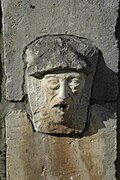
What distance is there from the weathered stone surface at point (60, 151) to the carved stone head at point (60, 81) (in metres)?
0.05

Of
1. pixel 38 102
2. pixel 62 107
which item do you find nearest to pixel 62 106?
pixel 62 107

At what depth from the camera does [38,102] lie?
2.38m

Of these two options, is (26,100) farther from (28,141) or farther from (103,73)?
(103,73)

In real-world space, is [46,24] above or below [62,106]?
above

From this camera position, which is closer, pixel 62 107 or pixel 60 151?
pixel 62 107

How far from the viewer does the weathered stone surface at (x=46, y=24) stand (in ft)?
7.82

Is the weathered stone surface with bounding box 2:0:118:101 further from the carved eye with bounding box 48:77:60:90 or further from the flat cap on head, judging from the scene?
the carved eye with bounding box 48:77:60:90

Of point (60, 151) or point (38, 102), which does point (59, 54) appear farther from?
point (60, 151)

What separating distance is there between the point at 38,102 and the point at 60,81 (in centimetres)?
14

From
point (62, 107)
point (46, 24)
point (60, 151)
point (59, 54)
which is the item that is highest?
point (46, 24)

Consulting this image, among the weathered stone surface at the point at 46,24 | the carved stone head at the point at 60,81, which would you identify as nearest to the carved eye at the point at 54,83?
the carved stone head at the point at 60,81

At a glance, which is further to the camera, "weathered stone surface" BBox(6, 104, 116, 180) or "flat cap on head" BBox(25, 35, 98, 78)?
"weathered stone surface" BBox(6, 104, 116, 180)

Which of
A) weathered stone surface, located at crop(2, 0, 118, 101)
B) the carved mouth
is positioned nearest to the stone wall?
weathered stone surface, located at crop(2, 0, 118, 101)

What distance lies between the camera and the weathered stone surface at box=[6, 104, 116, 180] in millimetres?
2420
